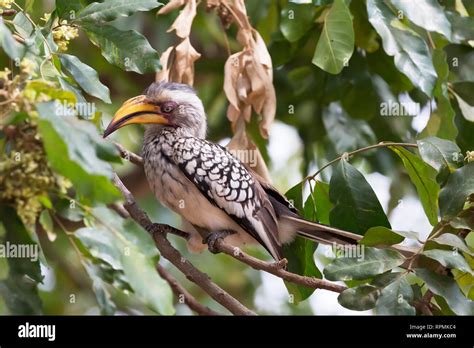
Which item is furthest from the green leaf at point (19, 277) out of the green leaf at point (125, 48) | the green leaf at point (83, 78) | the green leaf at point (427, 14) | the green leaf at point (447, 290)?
the green leaf at point (427, 14)

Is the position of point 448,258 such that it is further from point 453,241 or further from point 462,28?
point 462,28

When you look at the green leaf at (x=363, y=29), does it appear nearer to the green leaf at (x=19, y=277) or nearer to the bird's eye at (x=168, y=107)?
the bird's eye at (x=168, y=107)

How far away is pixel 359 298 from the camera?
7.91ft

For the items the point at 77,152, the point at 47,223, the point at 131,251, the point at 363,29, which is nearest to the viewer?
the point at 77,152

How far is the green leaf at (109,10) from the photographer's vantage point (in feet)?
8.60

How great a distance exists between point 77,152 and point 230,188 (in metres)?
1.33

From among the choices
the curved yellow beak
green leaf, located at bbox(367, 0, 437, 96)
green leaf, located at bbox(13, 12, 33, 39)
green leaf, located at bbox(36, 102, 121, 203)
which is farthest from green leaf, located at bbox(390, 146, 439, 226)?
green leaf, located at bbox(36, 102, 121, 203)

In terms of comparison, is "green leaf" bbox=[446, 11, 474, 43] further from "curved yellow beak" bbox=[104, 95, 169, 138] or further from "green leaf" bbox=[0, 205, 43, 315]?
"green leaf" bbox=[0, 205, 43, 315]

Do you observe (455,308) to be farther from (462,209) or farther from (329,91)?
(329,91)

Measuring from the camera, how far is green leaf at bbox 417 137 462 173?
2.68 meters

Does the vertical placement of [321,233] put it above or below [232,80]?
below

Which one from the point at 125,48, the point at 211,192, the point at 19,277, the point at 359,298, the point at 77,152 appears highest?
the point at 125,48

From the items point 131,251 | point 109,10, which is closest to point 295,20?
point 109,10

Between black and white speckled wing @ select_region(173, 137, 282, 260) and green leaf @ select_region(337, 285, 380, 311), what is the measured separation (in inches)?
23.7
